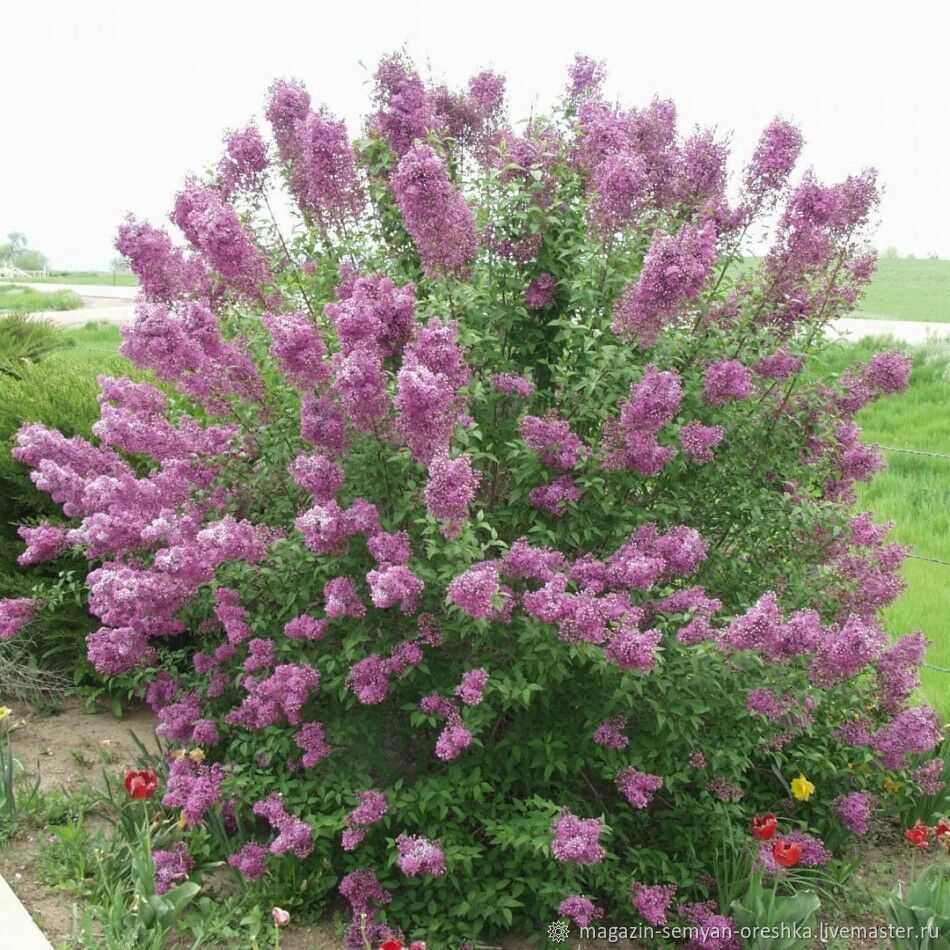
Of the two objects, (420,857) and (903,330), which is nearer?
(420,857)

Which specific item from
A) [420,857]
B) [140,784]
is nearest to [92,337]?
[140,784]

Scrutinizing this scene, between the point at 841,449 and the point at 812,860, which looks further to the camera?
the point at 841,449

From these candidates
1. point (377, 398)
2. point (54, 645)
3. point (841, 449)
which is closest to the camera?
point (377, 398)

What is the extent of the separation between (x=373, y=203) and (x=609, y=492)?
5.79 ft

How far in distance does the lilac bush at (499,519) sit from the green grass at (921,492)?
31.6 inches

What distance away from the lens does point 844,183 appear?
3.68 metres

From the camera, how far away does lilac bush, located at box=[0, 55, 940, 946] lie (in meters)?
2.98

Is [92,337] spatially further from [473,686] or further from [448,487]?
[448,487]

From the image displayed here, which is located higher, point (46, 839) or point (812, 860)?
point (46, 839)

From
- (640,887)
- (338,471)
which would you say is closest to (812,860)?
(640,887)

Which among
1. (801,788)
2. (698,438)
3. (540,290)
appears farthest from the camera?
(801,788)

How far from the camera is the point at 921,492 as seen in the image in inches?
295

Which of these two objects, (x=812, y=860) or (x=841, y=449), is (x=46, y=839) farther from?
(x=841, y=449)

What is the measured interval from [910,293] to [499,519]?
2106 centimetres
